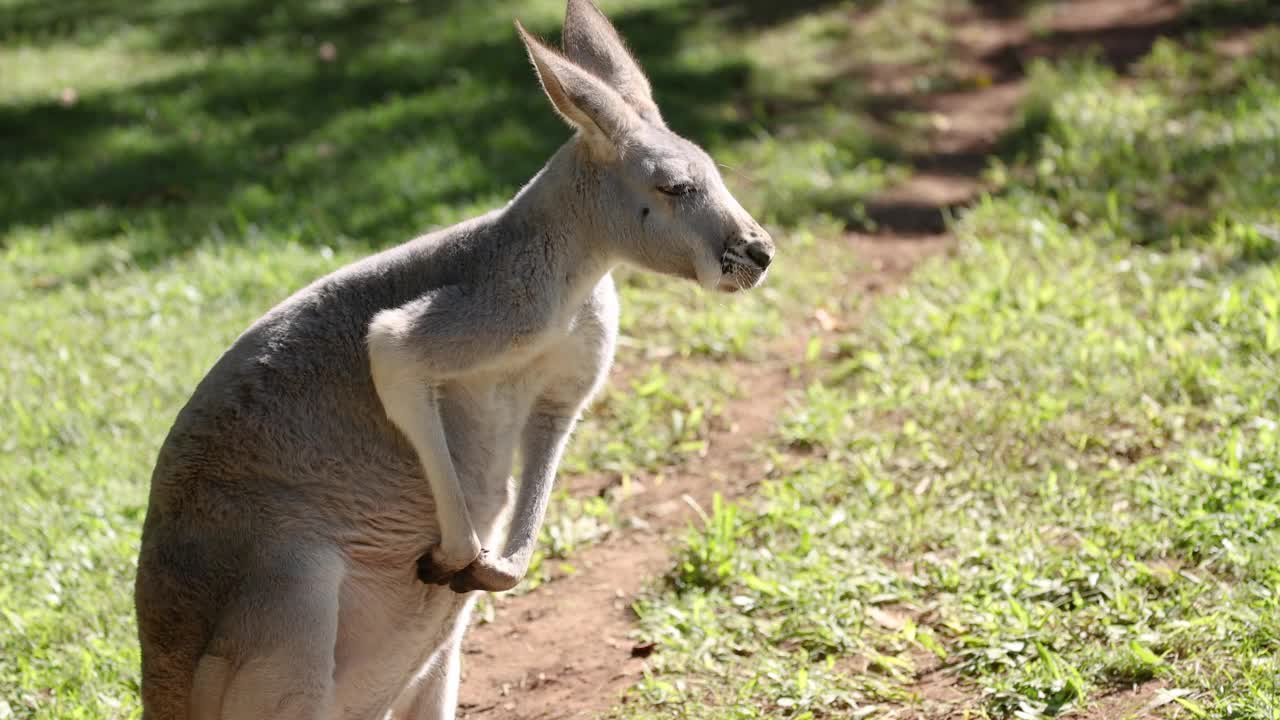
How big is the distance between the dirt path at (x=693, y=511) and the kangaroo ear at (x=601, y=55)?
163 cm

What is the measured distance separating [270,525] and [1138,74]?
6.50 m

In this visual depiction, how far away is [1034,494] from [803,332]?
66.3 inches

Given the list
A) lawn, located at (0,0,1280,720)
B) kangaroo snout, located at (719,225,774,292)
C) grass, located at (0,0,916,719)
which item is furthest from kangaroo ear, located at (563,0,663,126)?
grass, located at (0,0,916,719)

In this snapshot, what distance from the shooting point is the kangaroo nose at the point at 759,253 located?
10.1ft

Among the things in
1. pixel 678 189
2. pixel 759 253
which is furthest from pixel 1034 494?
pixel 678 189

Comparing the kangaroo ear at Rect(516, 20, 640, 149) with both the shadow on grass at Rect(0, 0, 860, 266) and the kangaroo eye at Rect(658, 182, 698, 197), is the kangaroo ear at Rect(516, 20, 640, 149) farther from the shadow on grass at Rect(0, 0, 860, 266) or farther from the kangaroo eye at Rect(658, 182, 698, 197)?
the shadow on grass at Rect(0, 0, 860, 266)

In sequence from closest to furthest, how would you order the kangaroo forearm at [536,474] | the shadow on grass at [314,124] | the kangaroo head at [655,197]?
1. the kangaroo head at [655,197]
2. the kangaroo forearm at [536,474]
3. the shadow on grass at [314,124]

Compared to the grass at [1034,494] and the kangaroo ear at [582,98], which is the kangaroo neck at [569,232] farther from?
the grass at [1034,494]

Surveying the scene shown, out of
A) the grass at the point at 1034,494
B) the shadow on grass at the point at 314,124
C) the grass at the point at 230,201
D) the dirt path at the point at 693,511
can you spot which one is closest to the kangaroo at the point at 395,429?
the dirt path at the point at 693,511

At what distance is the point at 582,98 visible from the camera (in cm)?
301

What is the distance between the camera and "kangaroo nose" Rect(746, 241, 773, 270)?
3084 mm

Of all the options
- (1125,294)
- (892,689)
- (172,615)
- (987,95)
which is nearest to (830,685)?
(892,689)

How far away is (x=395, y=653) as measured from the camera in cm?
328

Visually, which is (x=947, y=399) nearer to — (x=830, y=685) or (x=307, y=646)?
(x=830, y=685)
